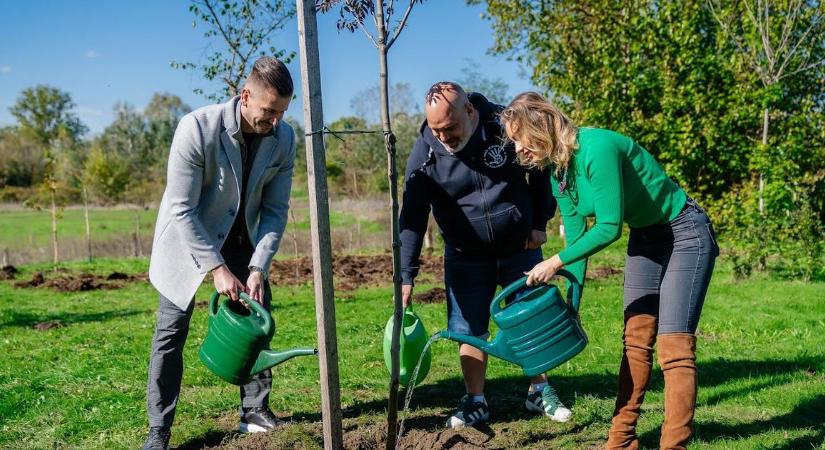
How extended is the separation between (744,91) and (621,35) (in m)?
2.30

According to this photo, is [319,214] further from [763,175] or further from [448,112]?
[763,175]

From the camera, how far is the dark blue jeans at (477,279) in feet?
10.7

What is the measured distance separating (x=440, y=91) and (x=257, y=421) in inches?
68.6

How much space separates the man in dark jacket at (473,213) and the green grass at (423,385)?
42 cm

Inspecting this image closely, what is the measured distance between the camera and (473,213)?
122 inches

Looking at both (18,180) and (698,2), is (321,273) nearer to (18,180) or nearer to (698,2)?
(698,2)

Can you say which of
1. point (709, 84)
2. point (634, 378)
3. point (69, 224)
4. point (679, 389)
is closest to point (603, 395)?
point (634, 378)

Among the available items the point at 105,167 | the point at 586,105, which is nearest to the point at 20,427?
the point at 586,105

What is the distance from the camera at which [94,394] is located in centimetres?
393

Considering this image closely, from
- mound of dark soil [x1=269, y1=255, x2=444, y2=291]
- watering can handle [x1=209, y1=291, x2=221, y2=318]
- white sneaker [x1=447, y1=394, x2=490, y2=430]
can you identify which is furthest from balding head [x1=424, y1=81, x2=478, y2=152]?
mound of dark soil [x1=269, y1=255, x2=444, y2=291]

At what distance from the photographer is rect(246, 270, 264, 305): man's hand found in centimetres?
288

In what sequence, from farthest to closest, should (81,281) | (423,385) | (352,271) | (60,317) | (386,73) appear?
(352,271) → (81,281) → (60,317) → (423,385) → (386,73)

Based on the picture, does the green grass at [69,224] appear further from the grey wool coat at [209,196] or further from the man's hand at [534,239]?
the man's hand at [534,239]

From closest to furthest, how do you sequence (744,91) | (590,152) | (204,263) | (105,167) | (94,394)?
(590,152) → (204,263) → (94,394) → (744,91) → (105,167)
